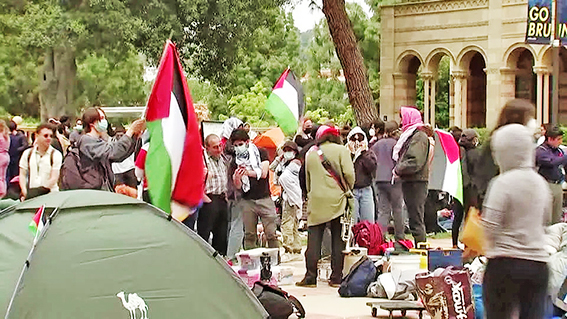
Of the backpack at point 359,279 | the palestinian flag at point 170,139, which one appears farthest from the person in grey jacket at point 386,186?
the palestinian flag at point 170,139

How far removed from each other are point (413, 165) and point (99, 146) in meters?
4.48

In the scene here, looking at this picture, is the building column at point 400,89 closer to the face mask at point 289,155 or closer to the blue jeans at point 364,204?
the face mask at point 289,155

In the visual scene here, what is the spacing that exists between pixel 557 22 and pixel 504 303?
15997 mm

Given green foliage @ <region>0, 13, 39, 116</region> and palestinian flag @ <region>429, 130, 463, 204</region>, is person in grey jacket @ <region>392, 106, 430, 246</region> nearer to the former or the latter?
palestinian flag @ <region>429, 130, 463, 204</region>

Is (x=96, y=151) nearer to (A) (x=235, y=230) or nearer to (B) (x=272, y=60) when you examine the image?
(A) (x=235, y=230)

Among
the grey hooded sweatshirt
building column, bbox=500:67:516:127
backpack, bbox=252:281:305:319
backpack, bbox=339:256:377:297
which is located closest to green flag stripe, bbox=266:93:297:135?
backpack, bbox=339:256:377:297

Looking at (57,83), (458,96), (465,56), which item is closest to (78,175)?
(57,83)

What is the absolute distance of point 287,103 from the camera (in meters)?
18.2

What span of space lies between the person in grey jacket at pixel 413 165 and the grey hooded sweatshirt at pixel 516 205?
6687 mm

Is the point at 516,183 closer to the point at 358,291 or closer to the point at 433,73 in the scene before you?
the point at 358,291

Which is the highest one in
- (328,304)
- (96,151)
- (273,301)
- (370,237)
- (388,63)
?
(388,63)

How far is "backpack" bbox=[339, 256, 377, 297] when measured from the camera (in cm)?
1112

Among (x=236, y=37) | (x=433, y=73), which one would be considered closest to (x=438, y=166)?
(x=236, y=37)

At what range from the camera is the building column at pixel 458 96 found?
35406mm
